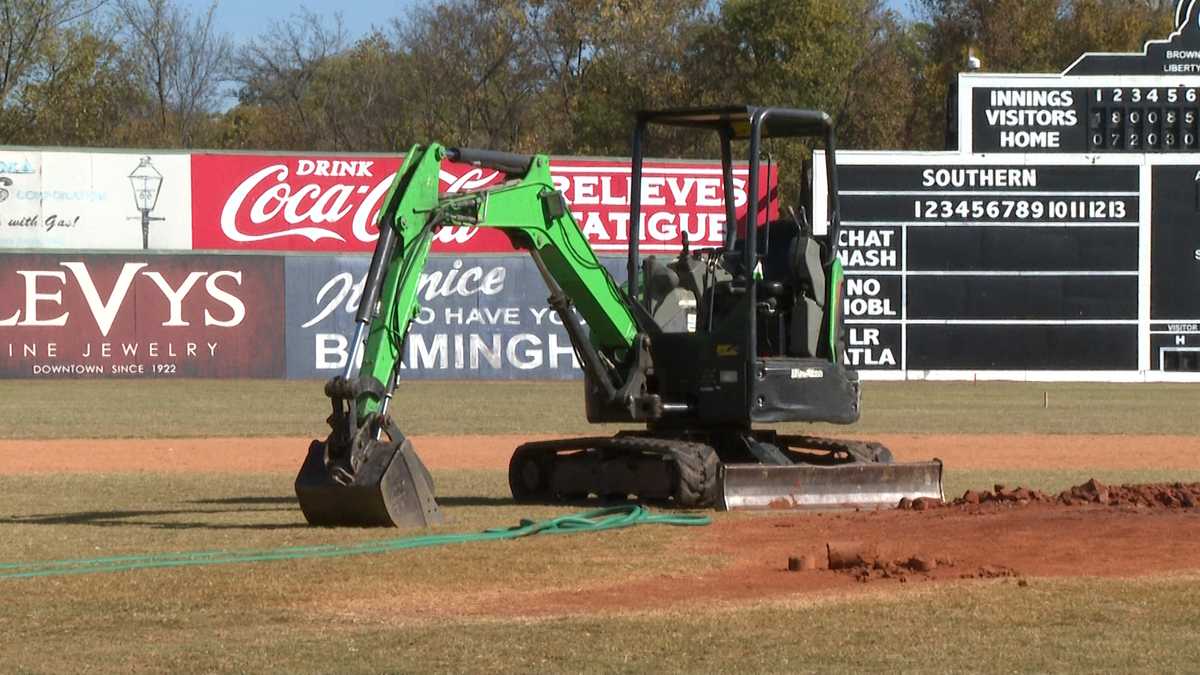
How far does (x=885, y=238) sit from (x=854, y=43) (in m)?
29.6

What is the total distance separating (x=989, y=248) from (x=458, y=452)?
1894 centimetres

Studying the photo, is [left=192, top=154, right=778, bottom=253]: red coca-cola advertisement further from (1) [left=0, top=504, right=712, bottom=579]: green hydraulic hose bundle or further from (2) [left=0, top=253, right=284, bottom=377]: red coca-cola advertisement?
(1) [left=0, top=504, right=712, bottom=579]: green hydraulic hose bundle

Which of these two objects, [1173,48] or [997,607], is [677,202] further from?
[997,607]

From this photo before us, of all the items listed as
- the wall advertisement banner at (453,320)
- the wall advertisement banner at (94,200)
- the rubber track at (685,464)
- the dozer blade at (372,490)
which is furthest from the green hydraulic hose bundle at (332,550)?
the wall advertisement banner at (94,200)

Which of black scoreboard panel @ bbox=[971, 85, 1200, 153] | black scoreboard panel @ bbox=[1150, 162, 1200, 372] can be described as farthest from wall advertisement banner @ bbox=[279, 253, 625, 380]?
black scoreboard panel @ bbox=[1150, 162, 1200, 372]

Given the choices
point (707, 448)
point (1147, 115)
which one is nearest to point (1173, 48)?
point (1147, 115)

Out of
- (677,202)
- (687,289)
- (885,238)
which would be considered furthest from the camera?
(677,202)

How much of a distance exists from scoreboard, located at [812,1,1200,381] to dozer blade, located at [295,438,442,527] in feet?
85.3

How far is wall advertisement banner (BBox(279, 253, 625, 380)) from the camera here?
1617 inches

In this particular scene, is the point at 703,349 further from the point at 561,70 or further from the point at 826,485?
the point at 561,70

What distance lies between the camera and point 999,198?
3875 centimetres

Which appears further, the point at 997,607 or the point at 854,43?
the point at 854,43

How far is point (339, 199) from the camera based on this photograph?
1646 inches

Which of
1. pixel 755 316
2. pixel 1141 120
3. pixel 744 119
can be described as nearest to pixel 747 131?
pixel 744 119
